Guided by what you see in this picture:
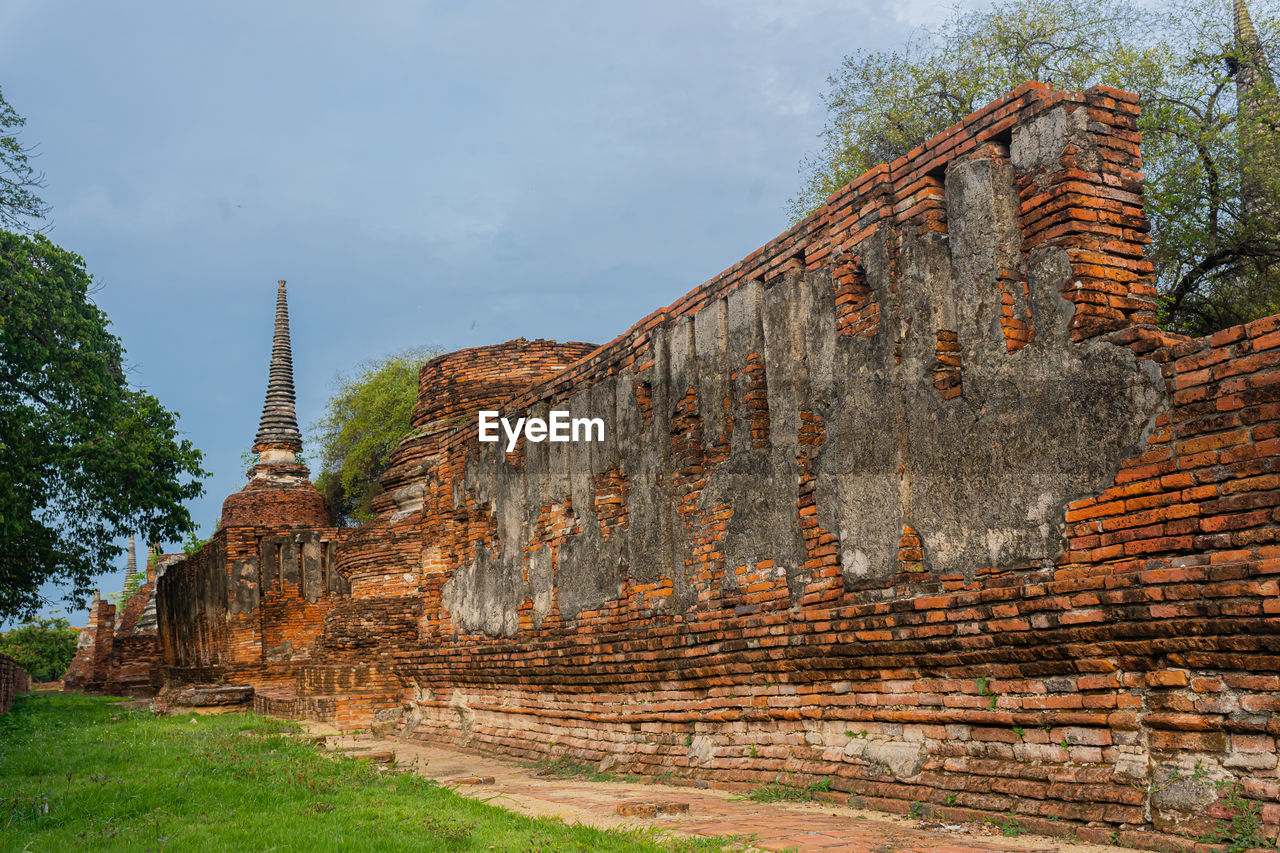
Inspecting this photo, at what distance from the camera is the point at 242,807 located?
675 cm

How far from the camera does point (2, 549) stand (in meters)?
15.8

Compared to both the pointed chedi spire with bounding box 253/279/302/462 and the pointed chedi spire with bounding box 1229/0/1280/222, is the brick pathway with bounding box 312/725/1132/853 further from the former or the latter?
the pointed chedi spire with bounding box 253/279/302/462

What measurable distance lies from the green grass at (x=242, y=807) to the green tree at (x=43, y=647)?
135 ft

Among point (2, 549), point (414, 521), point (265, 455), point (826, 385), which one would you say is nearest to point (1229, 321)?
point (826, 385)

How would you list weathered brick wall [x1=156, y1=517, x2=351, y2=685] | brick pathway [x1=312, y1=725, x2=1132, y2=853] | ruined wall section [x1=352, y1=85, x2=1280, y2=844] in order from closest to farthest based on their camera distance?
ruined wall section [x1=352, y1=85, x2=1280, y2=844] → brick pathway [x1=312, y1=725, x2=1132, y2=853] → weathered brick wall [x1=156, y1=517, x2=351, y2=685]

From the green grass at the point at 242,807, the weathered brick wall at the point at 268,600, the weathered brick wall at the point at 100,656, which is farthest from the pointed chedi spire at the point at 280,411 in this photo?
the green grass at the point at 242,807

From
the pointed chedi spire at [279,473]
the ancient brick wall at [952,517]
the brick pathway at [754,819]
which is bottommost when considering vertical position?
the brick pathway at [754,819]

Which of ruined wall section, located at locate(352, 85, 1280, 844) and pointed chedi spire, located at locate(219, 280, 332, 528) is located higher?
A: pointed chedi spire, located at locate(219, 280, 332, 528)

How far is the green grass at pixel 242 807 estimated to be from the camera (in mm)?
5566

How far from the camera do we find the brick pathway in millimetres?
4695

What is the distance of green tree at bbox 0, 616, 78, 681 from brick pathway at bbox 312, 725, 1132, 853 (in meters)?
44.3

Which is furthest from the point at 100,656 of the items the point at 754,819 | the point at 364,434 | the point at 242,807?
the point at 754,819

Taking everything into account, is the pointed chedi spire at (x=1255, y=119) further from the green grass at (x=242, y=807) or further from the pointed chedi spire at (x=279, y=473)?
the pointed chedi spire at (x=279, y=473)

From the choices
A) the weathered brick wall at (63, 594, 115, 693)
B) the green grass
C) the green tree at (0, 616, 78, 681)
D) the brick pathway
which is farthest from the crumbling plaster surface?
the green tree at (0, 616, 78, 681)
